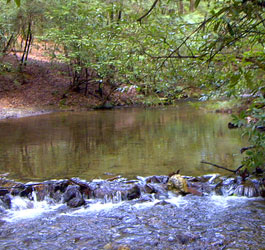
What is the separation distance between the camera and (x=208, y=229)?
15.4 feet

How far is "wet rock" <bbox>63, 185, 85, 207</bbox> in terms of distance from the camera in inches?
231

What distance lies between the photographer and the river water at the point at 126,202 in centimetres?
448

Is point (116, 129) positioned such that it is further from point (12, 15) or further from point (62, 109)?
point (12, 15)

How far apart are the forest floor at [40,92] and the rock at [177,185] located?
1244 centimetres

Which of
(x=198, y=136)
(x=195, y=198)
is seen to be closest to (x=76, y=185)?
(x=195, y=198)

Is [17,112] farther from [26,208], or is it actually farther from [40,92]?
[26,208]

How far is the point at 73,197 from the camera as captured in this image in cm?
607

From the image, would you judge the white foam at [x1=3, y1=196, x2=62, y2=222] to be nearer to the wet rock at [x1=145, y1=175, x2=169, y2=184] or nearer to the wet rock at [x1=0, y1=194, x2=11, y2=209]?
the wet rock at [x1=0, y1=194, x2=11, y2=209]

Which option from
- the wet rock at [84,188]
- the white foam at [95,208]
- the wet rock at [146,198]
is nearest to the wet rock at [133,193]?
the wet rock at [146,198]

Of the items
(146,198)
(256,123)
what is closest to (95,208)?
(146,198)

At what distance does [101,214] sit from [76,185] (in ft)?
3.62

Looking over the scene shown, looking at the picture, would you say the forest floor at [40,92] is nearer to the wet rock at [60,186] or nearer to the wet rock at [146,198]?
the wet rock at [60,186]

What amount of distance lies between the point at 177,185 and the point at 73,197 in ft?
6.22

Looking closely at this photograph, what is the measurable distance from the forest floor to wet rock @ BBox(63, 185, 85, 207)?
12436mm
